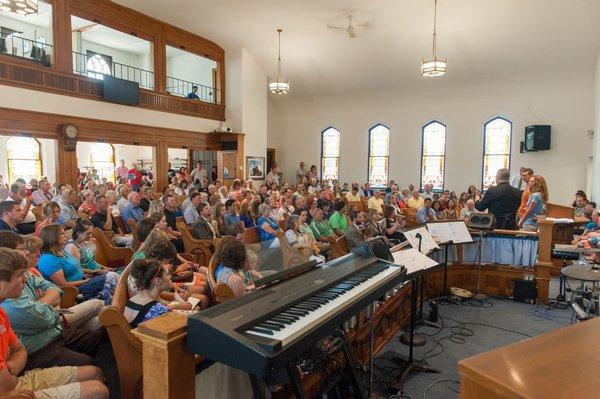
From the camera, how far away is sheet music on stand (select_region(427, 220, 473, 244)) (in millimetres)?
4770

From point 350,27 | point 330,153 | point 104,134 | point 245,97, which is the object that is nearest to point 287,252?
point 104,134

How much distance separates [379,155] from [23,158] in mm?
13002

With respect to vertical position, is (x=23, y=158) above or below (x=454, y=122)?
below

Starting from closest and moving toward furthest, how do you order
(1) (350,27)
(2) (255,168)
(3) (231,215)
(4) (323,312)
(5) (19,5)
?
(4) (323,312) < (5) (19,5) < (3) (231,215) < (1) (350,27) < (2) (255,168)

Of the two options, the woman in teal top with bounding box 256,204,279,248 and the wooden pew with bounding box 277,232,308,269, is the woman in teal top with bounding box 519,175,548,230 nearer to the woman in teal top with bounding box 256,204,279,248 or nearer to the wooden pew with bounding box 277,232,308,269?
the wooden pew with bounding box 277,232,308,269

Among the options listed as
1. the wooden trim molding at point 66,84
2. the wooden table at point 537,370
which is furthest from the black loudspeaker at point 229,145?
the wooden table at point 537,370

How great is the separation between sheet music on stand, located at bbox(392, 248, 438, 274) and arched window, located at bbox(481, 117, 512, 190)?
10.6 m

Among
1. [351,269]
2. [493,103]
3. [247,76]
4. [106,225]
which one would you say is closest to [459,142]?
[493,103]

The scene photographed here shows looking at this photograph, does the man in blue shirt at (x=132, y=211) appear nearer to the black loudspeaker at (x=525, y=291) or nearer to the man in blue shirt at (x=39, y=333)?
the man in blue shirt at (x=39, y=333)

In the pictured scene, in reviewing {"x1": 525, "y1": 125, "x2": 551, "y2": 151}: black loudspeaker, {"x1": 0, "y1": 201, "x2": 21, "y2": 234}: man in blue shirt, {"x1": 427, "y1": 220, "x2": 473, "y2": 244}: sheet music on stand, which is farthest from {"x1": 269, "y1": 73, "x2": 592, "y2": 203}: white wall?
{"x1": 0, "y1": 201, "x2": 21, "y2": 234}: man in blue shirt

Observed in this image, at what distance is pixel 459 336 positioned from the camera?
410 centimetres

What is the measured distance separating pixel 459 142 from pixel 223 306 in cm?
1323

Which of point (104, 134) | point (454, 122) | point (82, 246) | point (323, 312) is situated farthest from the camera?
point (454, 122)

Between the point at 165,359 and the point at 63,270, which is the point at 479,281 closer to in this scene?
the point at 63,270
